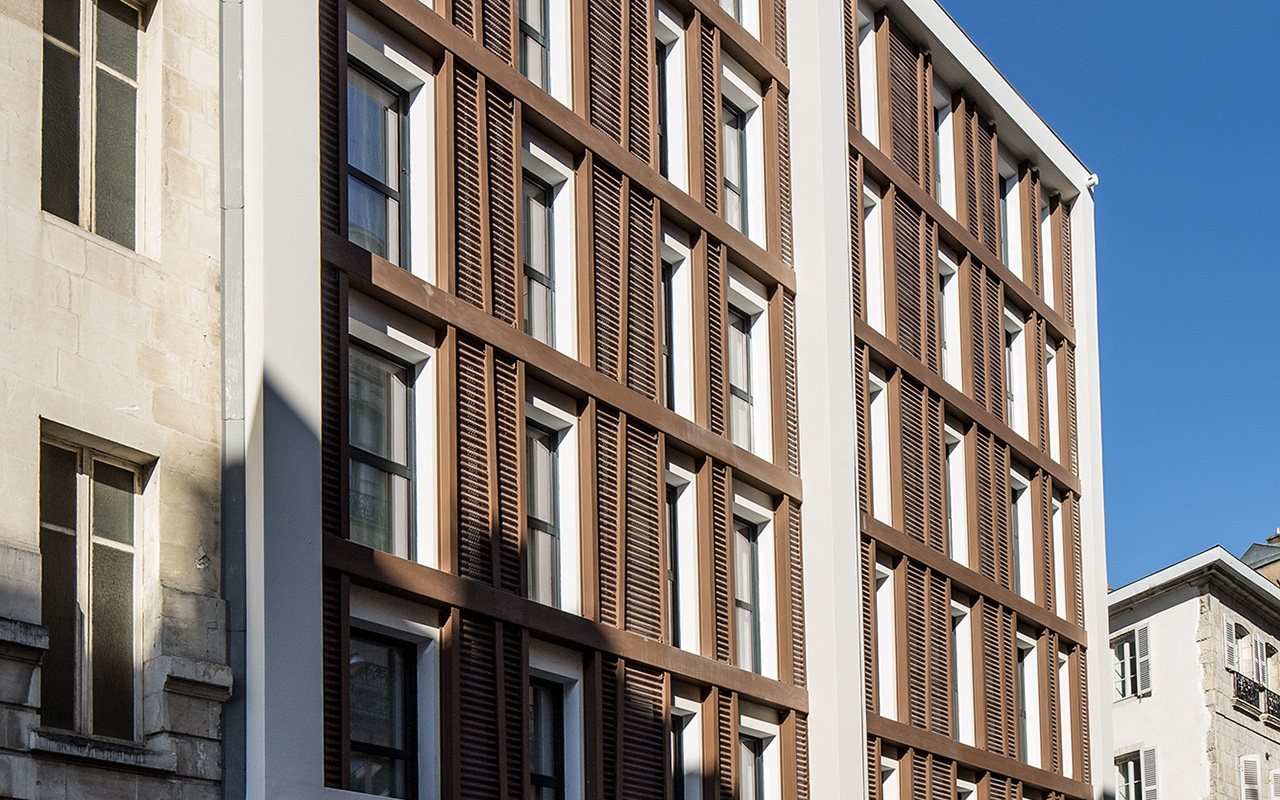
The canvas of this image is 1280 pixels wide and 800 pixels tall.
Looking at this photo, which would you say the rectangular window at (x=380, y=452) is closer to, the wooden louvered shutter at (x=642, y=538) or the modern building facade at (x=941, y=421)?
the wooden louvered shutter at (x=642, y=538)

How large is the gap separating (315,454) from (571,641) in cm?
470

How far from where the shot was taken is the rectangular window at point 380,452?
18.5m

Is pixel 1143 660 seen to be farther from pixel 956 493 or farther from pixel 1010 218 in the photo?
pixel 956 493

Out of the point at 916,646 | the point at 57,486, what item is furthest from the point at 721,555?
the point at 57,486

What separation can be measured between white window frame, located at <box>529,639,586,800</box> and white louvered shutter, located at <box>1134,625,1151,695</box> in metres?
28.7

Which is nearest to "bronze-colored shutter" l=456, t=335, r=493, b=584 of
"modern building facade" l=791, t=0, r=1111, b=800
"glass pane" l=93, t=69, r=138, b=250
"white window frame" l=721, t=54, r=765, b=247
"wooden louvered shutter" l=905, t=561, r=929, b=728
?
"glass pane" l=93, t=69, r=138, b=250

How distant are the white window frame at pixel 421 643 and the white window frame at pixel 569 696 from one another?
5.59ft

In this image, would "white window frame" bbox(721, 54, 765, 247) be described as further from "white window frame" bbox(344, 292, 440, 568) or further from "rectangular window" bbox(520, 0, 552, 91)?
"white window frame" bbox(344, 292, 440, 568)

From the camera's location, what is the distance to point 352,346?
1883 centimetres

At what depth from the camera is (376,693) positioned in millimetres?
18250

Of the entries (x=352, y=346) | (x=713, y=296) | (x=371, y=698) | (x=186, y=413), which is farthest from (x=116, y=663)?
(x=713, y=296)

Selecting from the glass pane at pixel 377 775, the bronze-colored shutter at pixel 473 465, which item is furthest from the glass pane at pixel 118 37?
the glass pane at pixel 377 775

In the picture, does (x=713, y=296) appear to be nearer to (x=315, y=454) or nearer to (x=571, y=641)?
(x=571, y=641)

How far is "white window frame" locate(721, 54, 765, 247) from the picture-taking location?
2681cm
